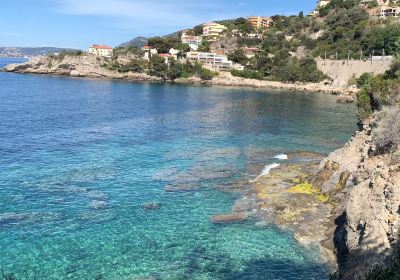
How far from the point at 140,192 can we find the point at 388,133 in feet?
50.6

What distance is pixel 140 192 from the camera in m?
26.8

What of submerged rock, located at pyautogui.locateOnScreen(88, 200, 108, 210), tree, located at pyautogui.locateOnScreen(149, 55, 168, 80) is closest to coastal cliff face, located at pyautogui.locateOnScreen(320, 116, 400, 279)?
submerged rock, located at pyautogui.locateOnScreen(88, 200, 108, 210)

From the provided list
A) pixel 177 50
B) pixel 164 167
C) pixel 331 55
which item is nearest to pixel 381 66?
pixel 331 55

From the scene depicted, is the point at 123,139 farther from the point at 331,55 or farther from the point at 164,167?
the point at 331,55

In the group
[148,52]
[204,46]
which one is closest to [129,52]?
[148,52]

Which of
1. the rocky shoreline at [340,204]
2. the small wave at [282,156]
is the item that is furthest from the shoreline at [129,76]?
the rocky shoreline at [340,204]

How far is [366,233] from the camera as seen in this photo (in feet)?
53.4

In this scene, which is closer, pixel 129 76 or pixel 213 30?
pixel 129 76

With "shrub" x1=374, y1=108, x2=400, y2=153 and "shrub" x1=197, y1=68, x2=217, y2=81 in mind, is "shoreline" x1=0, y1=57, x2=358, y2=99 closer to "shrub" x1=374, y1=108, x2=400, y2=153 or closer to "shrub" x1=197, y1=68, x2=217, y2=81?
"shrub" x1=197, y1=68, x2=217, y2=81

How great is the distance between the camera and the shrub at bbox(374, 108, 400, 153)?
22.4 meters

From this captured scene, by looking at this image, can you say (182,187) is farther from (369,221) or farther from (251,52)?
(251,52)

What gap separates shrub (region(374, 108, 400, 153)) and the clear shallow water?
26.4 feet

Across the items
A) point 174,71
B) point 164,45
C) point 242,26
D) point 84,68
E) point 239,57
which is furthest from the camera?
point 242,26

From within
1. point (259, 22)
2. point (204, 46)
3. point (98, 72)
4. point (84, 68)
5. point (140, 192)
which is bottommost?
point (140, 192)
